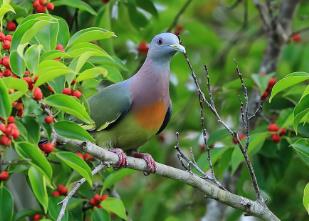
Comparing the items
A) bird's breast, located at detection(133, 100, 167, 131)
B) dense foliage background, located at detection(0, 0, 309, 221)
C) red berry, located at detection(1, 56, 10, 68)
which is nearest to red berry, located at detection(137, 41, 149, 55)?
dense foliage background, located at detection(0, 0, 309, 221)

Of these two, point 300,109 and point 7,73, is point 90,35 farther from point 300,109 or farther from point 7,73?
point 300,109

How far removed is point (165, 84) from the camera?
14.5 feet

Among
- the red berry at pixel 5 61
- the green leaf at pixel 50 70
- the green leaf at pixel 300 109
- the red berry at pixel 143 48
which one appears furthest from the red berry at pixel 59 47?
the red berry at pixel 143 48

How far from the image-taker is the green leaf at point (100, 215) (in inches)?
158

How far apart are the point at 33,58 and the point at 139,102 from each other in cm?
129

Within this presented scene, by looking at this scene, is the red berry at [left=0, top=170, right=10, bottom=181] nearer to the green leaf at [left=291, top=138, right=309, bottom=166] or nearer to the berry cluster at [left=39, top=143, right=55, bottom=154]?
the berry cluster at [left=39, top=143, right=55, bottom=154]

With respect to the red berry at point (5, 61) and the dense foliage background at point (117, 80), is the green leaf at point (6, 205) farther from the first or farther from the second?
the red berry at point (5, 61)

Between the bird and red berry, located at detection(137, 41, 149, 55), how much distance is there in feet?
3.19

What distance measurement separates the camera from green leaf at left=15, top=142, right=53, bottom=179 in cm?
301

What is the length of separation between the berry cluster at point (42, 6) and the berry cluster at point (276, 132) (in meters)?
1.37

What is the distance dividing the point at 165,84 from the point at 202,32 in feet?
5.95

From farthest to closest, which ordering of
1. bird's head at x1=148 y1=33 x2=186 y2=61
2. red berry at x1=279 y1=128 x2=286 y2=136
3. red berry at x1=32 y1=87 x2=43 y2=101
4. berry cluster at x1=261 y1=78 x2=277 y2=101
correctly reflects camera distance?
berry cluster at x1=261 y1=78 x2=277 y2=101, red berry at x1=279 y1=128 x2=286 y2=136, bird's head at x1=148 y1=33 x2=186 y2=61, red berry at x1=32 y1=87 x2=43 y2=101

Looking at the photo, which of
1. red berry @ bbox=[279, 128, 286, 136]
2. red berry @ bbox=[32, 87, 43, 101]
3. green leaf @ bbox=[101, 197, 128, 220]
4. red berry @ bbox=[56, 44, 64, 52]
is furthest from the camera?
red berry @ bbox=[279, 128, 286, 136]

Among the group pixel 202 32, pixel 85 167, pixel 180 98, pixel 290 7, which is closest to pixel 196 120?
pixel 180 98
